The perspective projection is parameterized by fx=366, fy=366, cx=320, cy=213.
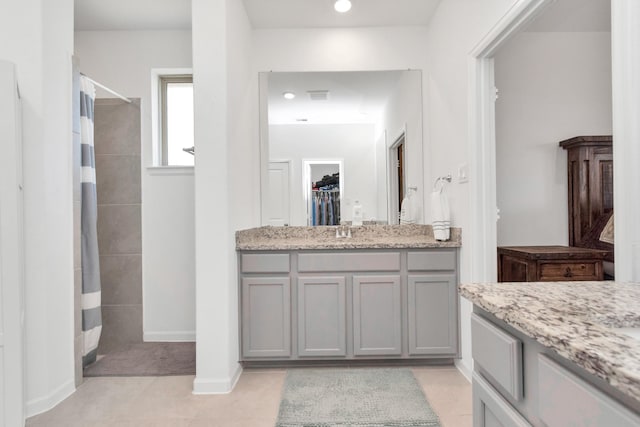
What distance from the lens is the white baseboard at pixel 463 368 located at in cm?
238

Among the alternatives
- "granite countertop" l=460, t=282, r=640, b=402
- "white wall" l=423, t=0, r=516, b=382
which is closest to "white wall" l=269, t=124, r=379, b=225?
"white wall" l=423, t=0, r=516, b=382

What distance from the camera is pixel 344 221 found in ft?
10.3

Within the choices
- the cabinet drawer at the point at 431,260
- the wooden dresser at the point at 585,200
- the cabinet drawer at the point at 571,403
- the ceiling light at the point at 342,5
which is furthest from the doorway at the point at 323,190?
the cabinet drawer at the point at 571,403

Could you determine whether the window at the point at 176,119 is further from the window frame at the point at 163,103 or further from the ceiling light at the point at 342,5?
the ceiling light at the point at 342,5

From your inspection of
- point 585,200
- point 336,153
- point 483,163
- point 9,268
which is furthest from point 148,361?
point 585,200

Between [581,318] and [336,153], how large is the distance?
103 inches

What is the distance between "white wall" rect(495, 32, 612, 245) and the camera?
9.98 feet

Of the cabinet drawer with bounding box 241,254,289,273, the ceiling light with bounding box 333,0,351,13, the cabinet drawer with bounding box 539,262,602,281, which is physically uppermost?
the ceiling light with bounding box 333,0,351,13

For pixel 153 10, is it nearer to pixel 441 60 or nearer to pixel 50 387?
pixel 441 60

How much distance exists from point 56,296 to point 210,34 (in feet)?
5.97

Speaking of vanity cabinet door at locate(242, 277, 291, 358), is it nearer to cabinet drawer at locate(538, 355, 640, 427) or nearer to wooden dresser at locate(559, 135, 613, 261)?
cabinet drawer at locate(538, 355, 640, 427)

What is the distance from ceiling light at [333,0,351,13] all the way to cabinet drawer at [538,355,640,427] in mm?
2731

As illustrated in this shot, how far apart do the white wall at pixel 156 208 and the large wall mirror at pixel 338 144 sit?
75 centimetres

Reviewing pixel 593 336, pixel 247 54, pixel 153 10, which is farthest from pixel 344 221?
pixel 593 336
